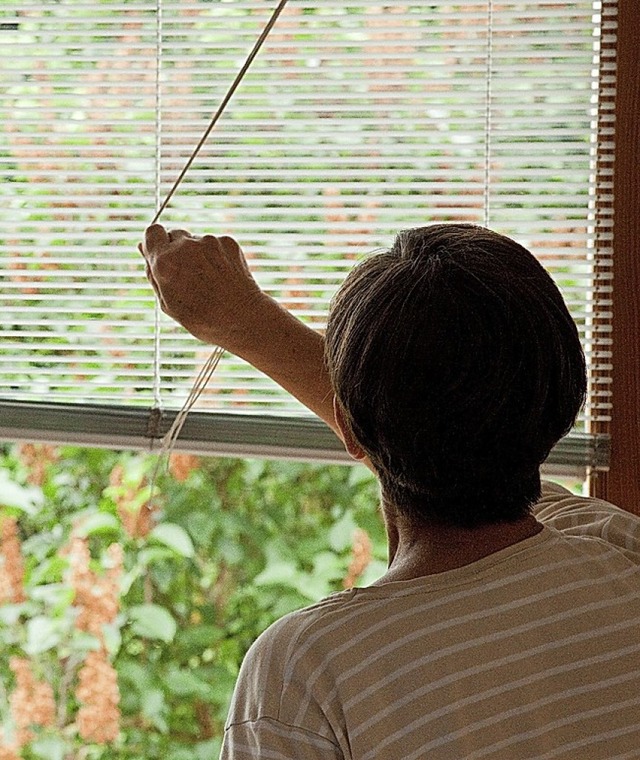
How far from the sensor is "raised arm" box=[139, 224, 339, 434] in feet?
3.58

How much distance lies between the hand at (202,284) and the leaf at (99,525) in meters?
0.77

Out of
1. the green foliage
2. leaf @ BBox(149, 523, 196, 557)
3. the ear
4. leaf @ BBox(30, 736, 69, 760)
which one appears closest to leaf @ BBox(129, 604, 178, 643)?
the green foliage

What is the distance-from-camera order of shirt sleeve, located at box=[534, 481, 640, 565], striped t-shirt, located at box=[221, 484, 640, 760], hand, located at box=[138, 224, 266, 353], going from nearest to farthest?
striped t-shirt, located at box=[221, 484, 640, 760] < shirt sleeve, located at box=[534, 481, 640, 565] < hand, located at box=[138, 224, 266, 353]

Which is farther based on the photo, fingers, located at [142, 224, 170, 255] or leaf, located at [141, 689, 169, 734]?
leaf, located at [141, 689, 169, 734]

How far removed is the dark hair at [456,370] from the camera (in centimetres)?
76

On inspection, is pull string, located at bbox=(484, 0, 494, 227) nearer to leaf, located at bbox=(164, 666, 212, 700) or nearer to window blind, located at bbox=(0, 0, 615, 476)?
window blind, located at bbox=(0, 0, 615, 476)

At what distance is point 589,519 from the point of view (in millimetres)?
903

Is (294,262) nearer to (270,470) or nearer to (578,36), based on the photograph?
(578,36)

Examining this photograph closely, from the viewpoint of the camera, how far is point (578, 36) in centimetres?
128

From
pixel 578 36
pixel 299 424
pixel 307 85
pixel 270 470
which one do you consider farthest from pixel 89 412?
pixel 578 36

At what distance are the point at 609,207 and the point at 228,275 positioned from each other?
1.60 ft

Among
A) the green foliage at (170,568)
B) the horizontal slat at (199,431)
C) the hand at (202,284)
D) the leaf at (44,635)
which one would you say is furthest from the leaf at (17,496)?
the hand at (202,284)

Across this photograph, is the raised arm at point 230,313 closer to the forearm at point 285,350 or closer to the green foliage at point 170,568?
the forearm at point 285,350

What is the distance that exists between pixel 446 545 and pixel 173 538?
1068 mm
